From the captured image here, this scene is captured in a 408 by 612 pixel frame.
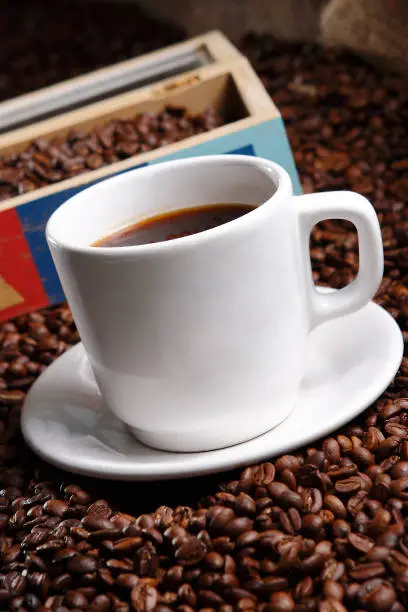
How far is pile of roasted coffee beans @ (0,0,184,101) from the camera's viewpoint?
2949mm

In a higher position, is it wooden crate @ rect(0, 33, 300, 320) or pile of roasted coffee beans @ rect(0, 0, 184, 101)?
wooden crate @ rect(0, 33, 300, 320)

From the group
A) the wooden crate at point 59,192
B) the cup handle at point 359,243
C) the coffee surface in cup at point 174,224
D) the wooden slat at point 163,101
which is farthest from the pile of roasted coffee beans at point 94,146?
the cup handle at point 359,243

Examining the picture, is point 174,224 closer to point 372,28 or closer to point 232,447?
point 232,447

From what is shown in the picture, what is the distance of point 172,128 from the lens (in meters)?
1.73

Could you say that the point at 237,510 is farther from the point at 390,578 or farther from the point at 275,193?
the point at 275,193

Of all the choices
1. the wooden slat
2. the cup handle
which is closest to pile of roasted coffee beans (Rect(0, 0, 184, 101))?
the wooden slat

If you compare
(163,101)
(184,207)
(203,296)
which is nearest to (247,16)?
(163,101)

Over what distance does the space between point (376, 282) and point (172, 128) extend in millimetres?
823

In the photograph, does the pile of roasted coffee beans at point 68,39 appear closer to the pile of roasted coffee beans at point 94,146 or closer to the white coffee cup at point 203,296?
the pile of roasted coffee beans at point 94,146

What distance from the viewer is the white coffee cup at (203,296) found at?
35.5 inches

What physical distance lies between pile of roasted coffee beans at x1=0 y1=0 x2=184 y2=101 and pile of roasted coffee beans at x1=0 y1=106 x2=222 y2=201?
1.18m

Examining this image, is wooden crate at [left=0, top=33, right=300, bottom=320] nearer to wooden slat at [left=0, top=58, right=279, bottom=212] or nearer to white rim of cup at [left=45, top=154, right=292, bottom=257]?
wooden slat at [left=0, top=58, right=279, bottom=212]

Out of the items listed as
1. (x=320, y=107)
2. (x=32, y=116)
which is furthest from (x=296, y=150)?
(x=32, y=116)

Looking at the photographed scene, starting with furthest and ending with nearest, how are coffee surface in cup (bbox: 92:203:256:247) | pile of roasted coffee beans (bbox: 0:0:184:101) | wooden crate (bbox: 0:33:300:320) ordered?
pile of roasted coffee beans (bbox: 0:0:184:101)
wooden crate (bbox: 0:33:300:320)
coffee surface in cup (bbox: 92:203:256:247)
